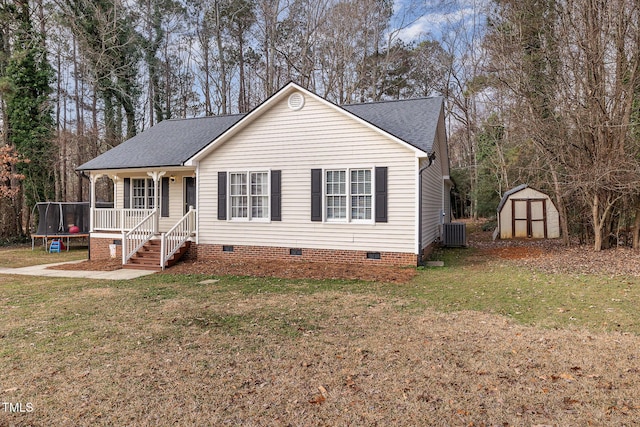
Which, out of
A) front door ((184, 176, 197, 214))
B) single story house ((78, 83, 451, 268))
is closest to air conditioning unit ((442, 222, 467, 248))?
single story house ((78, 83, 451, 268))

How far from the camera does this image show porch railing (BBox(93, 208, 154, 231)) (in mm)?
14141

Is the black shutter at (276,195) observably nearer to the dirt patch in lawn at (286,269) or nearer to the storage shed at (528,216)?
the dirt patch in lawn at (286,269)

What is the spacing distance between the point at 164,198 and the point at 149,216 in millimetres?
1518

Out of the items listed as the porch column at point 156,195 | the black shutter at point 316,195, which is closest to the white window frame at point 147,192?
the porch column at point 156,195

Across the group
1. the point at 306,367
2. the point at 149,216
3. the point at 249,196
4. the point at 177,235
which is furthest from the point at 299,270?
the point at 306,367

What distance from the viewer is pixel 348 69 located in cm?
2675

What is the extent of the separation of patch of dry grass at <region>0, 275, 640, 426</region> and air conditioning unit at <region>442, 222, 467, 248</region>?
10.3 metres

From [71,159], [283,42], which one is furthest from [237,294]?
[283,42]

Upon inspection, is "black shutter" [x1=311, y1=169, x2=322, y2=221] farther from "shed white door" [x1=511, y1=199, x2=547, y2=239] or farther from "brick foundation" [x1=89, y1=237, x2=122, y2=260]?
"shed white door" [x1=511, y1=199, x2=547, y2=239]

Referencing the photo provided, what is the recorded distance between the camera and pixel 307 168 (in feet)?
39.3

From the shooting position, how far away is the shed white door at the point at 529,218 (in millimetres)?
19281

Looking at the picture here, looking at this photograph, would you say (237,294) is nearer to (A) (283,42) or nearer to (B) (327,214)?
(B) (327,214)

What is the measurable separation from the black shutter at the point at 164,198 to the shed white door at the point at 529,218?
16.0 meters

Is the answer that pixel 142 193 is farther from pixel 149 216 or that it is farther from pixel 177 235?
pixel 177 235
